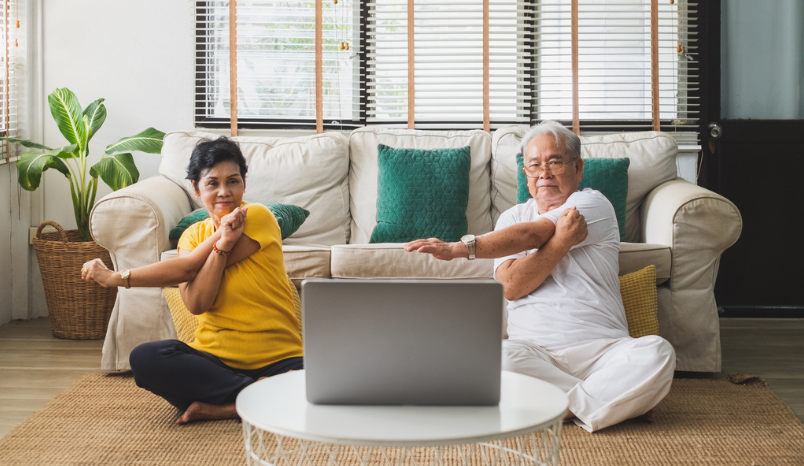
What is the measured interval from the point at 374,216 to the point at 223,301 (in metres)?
1.31

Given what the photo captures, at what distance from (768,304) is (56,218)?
3.67 m

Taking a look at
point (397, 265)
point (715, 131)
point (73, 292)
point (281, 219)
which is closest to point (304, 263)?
point (281, 219)

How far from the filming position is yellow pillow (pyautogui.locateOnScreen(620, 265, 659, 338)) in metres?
2.58

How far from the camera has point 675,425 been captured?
2.20m

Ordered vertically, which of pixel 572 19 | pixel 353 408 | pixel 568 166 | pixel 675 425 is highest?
pixel 572 19

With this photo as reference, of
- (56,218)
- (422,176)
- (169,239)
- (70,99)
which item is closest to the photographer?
(169,239)

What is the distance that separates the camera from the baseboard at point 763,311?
3.82 meters

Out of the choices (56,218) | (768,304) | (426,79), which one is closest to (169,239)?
(56,218)

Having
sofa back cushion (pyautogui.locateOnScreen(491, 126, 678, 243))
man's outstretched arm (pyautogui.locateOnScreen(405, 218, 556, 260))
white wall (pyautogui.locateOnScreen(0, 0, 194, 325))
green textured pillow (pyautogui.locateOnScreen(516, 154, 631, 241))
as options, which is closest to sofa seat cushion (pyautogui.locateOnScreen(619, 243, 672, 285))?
green textured pillow (pyautogui.locateOnScreen(516, 154, 631, 241))

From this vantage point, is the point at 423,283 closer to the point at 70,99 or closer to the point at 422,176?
the point at 422,176

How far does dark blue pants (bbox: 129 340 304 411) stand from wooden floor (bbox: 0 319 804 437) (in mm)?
496

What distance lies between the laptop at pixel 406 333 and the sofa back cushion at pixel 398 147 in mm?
2074

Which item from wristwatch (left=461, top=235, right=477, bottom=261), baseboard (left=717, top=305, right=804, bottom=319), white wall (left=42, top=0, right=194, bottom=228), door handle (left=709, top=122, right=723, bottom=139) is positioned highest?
white wall (left=42, top=0, right=194, bottom=228)

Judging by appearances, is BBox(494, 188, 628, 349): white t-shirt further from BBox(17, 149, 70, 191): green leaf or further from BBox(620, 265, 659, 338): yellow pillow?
BBox(17, 149, 70, 191): green leaf
